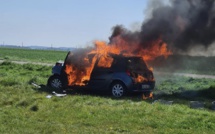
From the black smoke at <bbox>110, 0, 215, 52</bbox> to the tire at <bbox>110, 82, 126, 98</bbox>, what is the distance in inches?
124

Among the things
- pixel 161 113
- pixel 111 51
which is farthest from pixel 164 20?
pixel 161 113

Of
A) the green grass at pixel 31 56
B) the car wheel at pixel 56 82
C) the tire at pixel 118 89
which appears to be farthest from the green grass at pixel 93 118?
the green grass at pixel 31 56

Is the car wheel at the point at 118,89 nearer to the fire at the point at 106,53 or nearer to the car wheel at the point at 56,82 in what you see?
the fire at the point at 106,53

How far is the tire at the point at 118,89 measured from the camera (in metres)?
14.4

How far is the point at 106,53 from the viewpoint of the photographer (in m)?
15.2

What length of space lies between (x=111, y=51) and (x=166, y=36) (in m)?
2.66

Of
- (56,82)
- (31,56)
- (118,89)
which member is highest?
(56,82)

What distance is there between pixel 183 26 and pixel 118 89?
14.7ft

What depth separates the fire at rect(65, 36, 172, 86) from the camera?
15.1 metres

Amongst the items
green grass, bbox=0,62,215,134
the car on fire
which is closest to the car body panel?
the car on fire

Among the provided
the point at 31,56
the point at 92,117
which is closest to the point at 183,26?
the point at 92,117

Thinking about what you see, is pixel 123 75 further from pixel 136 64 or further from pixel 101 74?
pixel 101 74

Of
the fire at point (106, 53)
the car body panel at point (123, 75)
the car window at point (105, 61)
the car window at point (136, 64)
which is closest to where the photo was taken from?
the car body panel at point (123, 75)

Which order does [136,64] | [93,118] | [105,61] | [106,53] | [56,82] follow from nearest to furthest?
[93,118] < [136,64] < [105,61] < [106,53] < [56,82]
